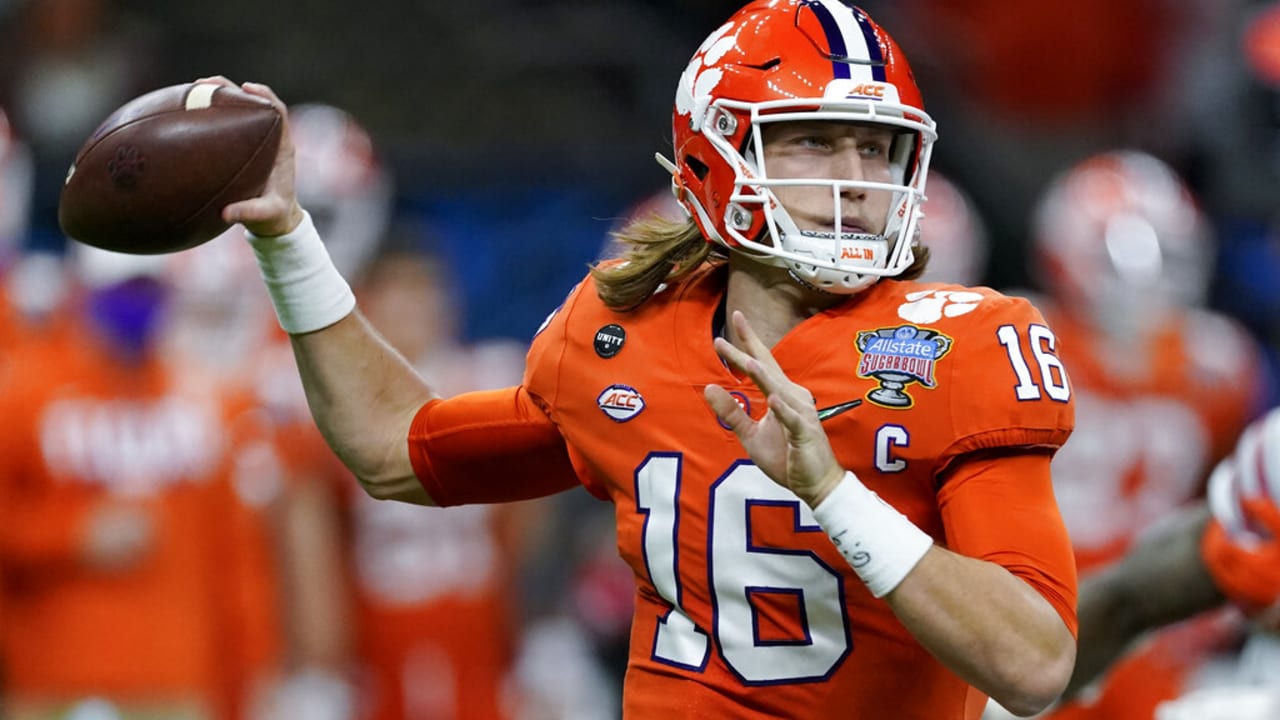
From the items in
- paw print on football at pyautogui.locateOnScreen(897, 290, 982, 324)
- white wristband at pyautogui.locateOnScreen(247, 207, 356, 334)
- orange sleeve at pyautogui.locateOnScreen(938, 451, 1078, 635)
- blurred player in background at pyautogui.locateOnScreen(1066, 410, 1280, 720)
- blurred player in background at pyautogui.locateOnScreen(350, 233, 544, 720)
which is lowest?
blurred player in background at pyautogui.locateOnScreen(350, 233, 544, 720)

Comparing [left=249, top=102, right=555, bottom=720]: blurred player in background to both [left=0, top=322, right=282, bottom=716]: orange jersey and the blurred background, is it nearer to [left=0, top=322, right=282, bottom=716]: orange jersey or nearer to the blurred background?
[left=0, top=322, right=282, bottom=716]: orange jersey

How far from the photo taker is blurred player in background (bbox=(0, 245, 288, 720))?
569 centimetres

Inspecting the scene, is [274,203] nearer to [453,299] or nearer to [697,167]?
[697,167]

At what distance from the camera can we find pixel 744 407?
2.82 meters

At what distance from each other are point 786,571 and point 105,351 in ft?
11.7

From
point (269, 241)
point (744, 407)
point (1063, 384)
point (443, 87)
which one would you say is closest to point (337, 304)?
point (269, 241)

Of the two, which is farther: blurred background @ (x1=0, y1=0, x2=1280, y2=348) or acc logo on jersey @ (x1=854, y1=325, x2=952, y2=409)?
blurred background @ (x1=0, y1=0, x2=1280, y2=348)

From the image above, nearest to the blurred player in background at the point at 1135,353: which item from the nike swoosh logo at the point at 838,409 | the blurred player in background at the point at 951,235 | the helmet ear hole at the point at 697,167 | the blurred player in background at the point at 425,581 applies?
the blurred player in background at the point at 951,235

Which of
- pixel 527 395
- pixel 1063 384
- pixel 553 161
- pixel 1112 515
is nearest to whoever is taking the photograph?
pixel 1063 384

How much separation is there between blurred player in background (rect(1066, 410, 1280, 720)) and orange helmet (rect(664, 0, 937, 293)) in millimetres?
1038

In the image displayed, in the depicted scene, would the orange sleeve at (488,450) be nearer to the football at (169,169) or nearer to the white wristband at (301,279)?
the white wristband at (301,279)

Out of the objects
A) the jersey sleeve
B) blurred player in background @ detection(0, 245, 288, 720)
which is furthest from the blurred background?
the jersey sleeve

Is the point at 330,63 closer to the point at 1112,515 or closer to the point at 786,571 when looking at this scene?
the point at 1112,515

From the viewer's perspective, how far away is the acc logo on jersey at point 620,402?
290 centimetres
